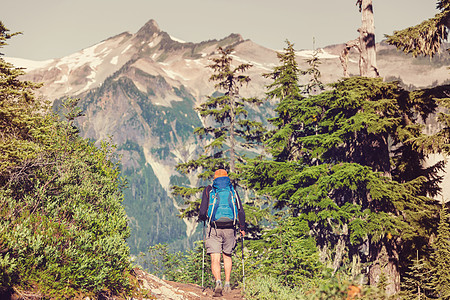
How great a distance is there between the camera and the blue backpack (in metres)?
7.91

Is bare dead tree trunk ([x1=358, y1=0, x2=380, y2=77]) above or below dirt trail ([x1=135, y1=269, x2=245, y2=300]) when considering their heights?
above

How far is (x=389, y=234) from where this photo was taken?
12.1 metres

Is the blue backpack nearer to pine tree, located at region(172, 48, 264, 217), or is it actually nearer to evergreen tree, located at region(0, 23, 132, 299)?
evergreen tree, located at region(0, 23, 132, 299)

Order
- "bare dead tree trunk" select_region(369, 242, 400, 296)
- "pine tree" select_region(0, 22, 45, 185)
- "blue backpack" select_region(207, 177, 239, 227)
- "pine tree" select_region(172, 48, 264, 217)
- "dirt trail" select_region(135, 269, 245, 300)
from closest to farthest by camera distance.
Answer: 1. "blue backpack" select_region(207, 177, 239, 227)
2. "dirt trail" select_region(135, 269, 245, 300)
3. "pine tree" select_region(0, 22, 45, 185)
4. "bare dead tree trunk" select_region(369, 242, 400, 296)
5. "pine tree" select_region(172, 48, 264, 217)

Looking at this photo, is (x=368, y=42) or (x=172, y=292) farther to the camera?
→ (x=368, y=42)

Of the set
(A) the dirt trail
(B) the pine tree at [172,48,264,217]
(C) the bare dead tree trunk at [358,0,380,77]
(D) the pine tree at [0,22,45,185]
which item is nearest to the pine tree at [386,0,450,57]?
(C) the bare dead tree trunk at [358,0,380,77]

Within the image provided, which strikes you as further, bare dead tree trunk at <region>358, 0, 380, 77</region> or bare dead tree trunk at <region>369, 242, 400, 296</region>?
bare dead tree trunk at <region>358, 0, 380, 77</region>

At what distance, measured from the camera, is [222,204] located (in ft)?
26.2

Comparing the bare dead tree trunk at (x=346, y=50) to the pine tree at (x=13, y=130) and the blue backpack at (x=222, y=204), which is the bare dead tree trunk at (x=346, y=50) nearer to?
the blue backpack at (x=222, y=204)

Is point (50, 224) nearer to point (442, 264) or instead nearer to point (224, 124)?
point (442, 264)

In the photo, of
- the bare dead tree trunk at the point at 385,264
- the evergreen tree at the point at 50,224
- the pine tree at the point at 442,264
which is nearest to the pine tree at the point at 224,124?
the evergreen tree at the point at 50,224

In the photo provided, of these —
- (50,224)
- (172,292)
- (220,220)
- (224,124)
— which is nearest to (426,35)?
(220,220)

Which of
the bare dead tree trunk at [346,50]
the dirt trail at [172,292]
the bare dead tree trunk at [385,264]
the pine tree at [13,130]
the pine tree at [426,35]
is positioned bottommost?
the bare dead tree trunk at [385,264]

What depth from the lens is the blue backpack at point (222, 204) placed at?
7.91 m
